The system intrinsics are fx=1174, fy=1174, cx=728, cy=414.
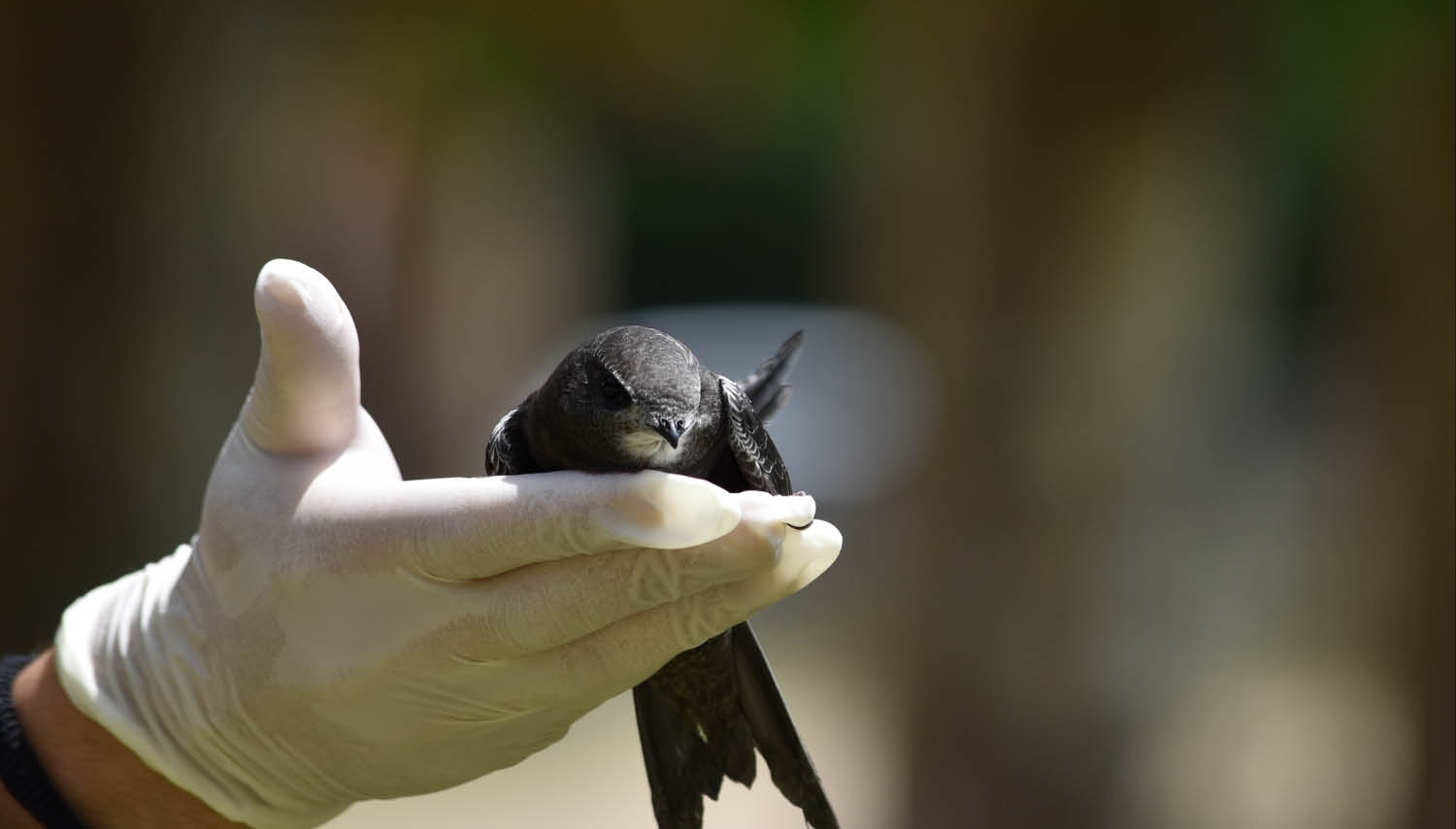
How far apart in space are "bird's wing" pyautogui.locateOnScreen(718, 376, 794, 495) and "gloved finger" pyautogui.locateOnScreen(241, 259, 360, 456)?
75cm

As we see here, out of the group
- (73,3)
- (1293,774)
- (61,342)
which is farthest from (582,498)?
(73,3)

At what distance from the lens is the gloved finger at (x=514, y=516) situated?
1.93 meters

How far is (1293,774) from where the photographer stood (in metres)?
5.54

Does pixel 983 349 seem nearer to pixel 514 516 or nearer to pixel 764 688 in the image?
pixel 764 688

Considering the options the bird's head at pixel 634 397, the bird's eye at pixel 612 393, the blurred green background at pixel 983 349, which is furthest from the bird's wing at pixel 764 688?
the blurred green background at pixel 983 349

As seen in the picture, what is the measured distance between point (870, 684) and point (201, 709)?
562cm

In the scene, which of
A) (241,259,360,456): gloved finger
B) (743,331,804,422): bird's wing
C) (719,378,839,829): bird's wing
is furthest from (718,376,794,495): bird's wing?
(241,259,360,456): gloved finger

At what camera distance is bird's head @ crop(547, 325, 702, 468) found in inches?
87.5

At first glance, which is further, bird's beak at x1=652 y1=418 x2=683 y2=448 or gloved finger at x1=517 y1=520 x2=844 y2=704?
bird's beak at x1=652 y1=418 x2=683 y2=448

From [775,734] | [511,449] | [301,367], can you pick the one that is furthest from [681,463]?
[301,367]

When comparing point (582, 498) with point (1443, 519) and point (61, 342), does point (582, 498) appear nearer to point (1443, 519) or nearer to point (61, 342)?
point (1443, 519)

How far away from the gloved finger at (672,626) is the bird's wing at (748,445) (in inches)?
12.6

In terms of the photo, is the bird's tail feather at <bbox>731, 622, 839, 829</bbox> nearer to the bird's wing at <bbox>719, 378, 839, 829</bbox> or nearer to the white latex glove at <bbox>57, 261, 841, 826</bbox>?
the bird's wing at <bbox>719, 378, 839, 829</bbox>

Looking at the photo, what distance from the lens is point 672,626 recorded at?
2.14m
